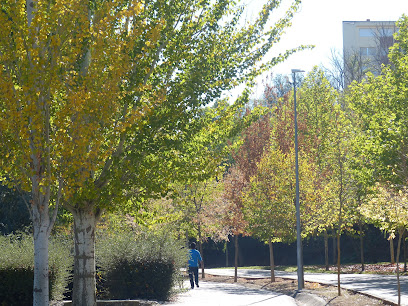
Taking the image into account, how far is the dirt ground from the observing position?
16.0m

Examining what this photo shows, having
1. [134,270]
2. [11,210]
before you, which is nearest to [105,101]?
[134,270]

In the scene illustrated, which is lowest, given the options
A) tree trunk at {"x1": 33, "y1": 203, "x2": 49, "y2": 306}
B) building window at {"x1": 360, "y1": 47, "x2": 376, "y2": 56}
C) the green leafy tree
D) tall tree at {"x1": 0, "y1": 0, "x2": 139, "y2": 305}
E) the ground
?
the ground

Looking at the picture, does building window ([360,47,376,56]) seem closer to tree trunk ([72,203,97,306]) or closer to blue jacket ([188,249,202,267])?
blue jacket ([188,249,202,267])

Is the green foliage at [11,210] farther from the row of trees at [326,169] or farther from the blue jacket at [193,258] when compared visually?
the row of trees at [326,169]

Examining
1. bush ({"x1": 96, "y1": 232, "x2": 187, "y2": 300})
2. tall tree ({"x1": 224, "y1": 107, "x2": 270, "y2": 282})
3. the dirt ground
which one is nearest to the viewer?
the dirt ground

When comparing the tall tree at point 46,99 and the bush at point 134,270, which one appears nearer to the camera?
the tall tree at point 46,99

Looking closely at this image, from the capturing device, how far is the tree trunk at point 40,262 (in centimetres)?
1029

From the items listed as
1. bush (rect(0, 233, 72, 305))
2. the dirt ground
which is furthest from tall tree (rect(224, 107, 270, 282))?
bush (rect(0, 233, 72, 305))

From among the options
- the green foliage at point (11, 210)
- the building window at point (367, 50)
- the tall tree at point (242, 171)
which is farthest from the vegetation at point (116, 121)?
the building window at point (367, 50)

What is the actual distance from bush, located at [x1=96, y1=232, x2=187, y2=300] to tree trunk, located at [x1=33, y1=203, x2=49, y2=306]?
706cm

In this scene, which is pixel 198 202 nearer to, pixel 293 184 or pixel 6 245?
pixel 293 184

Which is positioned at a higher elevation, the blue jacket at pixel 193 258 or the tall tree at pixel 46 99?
the tall tree at pixel 46 99

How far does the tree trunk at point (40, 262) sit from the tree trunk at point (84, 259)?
237 cm

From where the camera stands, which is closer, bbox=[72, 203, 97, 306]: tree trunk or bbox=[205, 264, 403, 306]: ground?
bbox=[72, 203, 97, 306]: tree trunk
